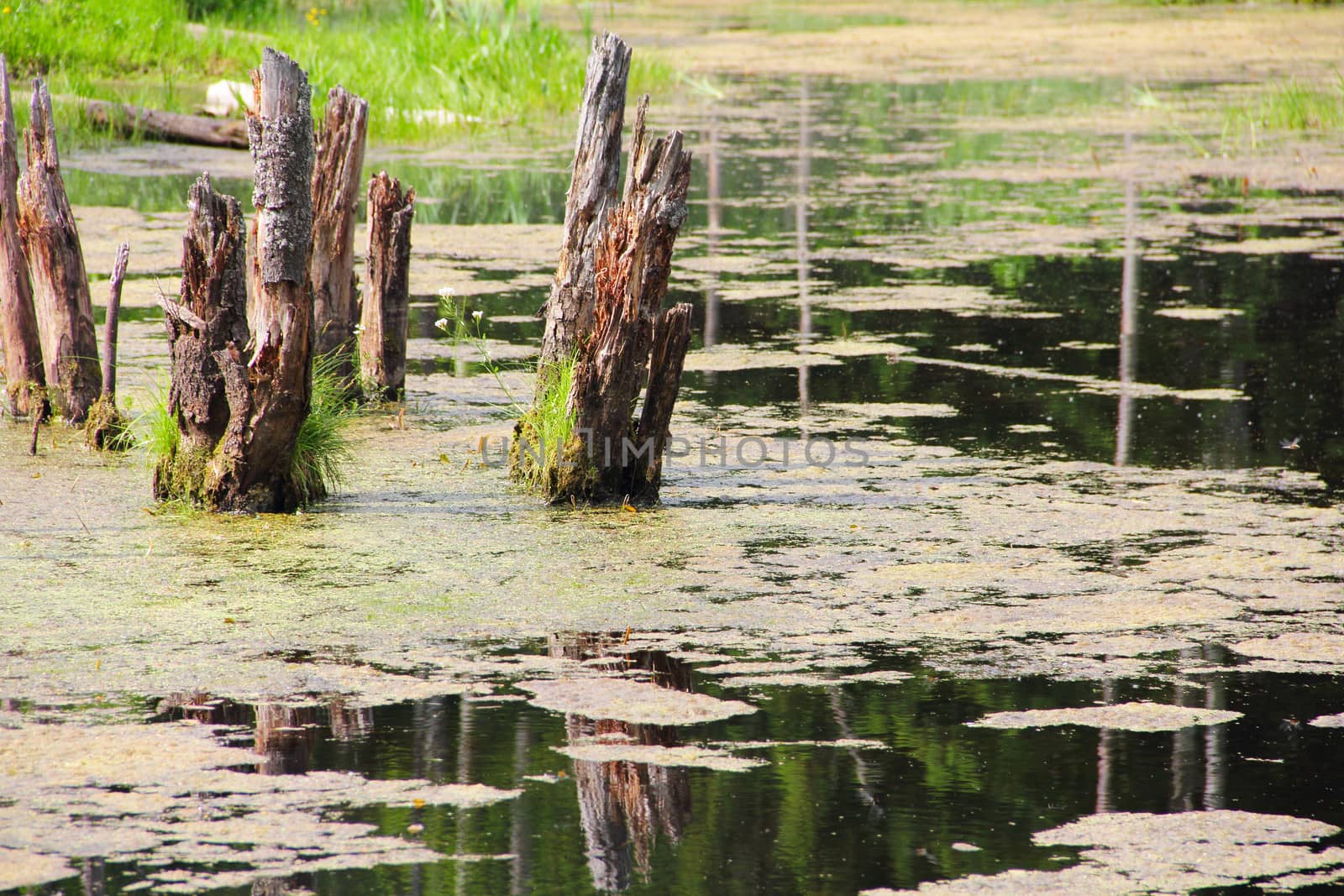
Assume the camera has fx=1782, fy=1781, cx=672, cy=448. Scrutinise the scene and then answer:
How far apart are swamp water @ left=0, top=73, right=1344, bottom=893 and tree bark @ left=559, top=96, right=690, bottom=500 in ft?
0.82

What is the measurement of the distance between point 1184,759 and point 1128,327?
4.65 metres

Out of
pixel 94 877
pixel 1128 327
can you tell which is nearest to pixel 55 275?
pixel 94 877

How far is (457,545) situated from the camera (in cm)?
474

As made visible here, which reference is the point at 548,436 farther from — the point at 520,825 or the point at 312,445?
the point at 520,825

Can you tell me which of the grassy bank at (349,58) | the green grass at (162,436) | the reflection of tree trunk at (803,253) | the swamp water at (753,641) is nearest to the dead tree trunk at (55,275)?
the swamp water at (753,641)

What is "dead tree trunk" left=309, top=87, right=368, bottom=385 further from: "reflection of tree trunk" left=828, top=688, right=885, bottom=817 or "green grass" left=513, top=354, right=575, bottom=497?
"reflection of tree trunk" left=828, top=688, right=885, bottom=817

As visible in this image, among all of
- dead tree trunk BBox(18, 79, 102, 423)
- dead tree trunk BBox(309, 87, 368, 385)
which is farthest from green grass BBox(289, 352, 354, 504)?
dead tree trunk BBox(18, 79, 102, 423)

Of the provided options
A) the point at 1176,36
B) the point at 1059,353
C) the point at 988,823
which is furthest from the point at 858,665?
the point at 1176,36

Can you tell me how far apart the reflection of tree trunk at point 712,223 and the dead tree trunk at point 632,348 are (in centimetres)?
232

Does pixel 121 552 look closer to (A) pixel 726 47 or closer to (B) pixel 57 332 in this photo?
(B) pixel 57 332

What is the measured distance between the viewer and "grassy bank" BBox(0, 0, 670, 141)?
43.6ft

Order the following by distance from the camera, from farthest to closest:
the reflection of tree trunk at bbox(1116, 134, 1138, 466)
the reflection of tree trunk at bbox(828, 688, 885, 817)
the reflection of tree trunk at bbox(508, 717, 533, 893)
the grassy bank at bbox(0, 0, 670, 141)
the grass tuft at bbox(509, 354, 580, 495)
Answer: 1. the grassy bank at bbox(0, 0, 670, 141)
2. the reflection of tree trunk at bbox(1116, 134, 1138, 466)
3. the grass tuft at bbox(509, 354, 580, 495)
4. the reflection of tree trunk at bbox(828, 688, 885, 817)
5. the reflection of tree trunk at bbox(508, 717, 533, 893)

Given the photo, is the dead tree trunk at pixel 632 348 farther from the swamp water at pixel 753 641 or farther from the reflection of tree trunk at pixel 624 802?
the reflection of tree trunk at pixel 624 802

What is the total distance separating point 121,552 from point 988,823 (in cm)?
249
